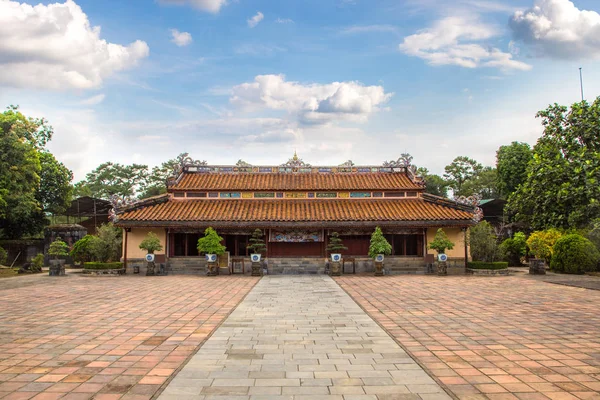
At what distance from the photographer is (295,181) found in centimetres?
2684

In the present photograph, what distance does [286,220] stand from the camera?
74.0 ft

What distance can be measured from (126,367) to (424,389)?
410 cm

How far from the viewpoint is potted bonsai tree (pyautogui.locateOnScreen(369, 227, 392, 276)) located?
21422mm

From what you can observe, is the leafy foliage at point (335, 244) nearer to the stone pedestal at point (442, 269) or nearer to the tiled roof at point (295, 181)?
the tiled roof at point (295, 181)

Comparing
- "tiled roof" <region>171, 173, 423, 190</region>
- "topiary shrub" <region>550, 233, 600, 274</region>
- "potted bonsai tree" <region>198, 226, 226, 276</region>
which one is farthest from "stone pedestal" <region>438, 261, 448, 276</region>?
"potted bonsai tree" <region>198, 226, 226, 276</region>

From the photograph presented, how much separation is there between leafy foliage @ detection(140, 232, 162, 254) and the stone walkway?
12.6m

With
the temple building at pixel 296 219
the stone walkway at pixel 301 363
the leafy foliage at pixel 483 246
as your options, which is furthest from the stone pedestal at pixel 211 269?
the leafy foliage at pixel 483 246

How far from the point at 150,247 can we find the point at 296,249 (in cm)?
780

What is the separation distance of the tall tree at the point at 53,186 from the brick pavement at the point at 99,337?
70.7 feet

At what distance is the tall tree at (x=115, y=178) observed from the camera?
5569cm

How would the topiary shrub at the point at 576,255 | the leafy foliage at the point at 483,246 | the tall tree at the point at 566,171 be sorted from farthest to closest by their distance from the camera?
the leafy foliage at the point at 483,246, the topiary shrub at the point at 576,255, the tall tree at the point at 566,171

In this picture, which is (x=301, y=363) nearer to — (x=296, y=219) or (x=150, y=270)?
(x=296, y=219)

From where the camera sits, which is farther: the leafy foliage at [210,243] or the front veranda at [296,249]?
the front veranda at [296,249]

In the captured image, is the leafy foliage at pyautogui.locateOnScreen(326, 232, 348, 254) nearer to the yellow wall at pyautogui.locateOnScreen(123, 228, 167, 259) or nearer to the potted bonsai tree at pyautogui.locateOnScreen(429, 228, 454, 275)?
the potted bonsai tree at pyautogui.locateOnScreen(429, 228, 454, 275)
